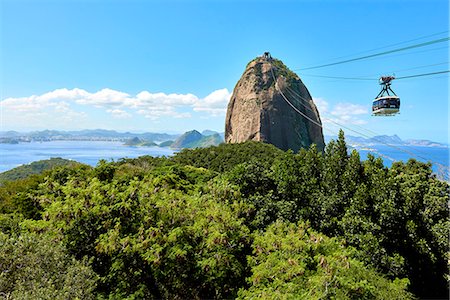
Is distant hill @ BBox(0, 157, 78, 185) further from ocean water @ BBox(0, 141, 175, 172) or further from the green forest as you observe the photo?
the green forest

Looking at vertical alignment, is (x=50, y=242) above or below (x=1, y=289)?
above

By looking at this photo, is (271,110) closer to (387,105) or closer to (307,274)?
(387,105)

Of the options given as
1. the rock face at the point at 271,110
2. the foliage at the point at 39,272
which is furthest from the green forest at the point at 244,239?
the rock face at the point at 271,110

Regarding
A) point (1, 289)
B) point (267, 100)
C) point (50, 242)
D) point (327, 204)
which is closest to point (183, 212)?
point (50, 242)

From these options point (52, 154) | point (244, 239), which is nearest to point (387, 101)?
point (244, 239)

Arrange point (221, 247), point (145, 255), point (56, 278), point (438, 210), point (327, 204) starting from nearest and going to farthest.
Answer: point (56, 278)
point (145, 255)
point (221, 247)
point (327, 204)
point (438, 210)

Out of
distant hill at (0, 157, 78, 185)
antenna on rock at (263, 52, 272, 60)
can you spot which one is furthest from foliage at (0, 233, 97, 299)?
antenna on rock at (263, 52, 272, 60)

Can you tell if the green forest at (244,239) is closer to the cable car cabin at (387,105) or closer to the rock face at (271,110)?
the cable car cabin at (387,105)

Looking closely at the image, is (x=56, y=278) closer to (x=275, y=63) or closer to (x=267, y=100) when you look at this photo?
(x=267, y=100)

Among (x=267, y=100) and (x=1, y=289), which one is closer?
(x=1, y=289)
